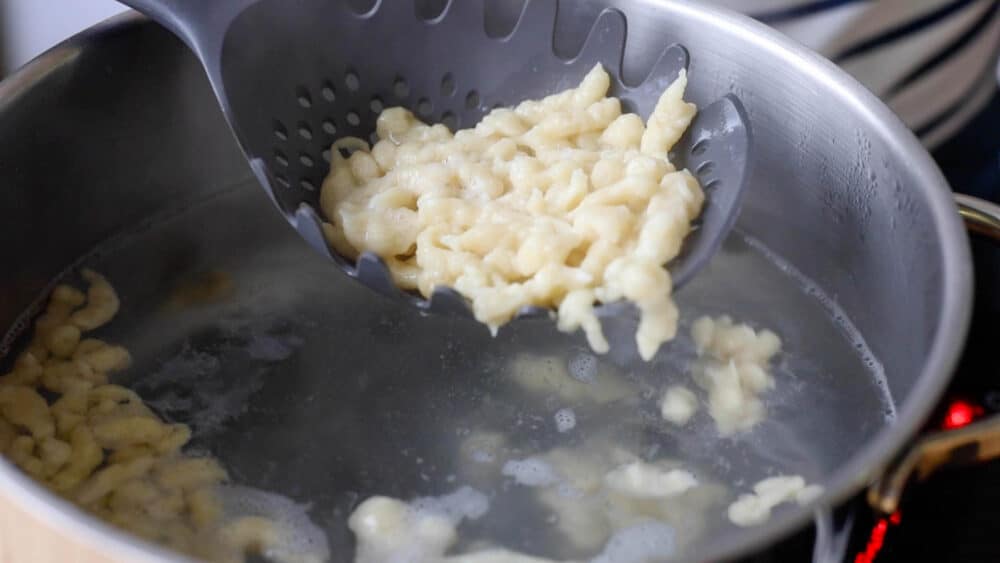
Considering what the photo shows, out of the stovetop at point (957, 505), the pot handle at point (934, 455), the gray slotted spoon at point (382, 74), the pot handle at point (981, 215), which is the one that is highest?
the gray slotted spoon at point (382, 74)

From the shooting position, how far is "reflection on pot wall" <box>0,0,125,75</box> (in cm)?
110

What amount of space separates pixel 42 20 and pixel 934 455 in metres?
0.93

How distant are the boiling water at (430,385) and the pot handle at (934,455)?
196 mm

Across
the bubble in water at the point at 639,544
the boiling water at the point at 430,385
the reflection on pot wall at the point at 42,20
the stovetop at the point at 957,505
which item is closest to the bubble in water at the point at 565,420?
the boiling water at the point at 430,385

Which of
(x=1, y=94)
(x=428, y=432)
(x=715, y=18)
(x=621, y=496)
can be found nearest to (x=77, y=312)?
(x=1, y=94)

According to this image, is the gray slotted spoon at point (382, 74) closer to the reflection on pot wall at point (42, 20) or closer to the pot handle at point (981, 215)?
the pot handle at point (981, 215)

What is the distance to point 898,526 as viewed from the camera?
0.79 metres

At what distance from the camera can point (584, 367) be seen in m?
0.89

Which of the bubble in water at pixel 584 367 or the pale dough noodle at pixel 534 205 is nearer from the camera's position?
the pale dough noodle at pixel 534 205

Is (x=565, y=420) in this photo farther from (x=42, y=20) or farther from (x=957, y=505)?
(x=42, y=20)

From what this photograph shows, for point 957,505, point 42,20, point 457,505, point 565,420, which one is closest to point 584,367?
point 565,420

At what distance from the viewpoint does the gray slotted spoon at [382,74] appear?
0.82m

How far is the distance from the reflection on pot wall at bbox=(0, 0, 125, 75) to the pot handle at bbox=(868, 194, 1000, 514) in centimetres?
84

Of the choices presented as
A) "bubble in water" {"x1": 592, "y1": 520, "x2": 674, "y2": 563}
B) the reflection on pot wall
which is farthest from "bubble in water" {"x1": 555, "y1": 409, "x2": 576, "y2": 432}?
the reflection on pot wall
